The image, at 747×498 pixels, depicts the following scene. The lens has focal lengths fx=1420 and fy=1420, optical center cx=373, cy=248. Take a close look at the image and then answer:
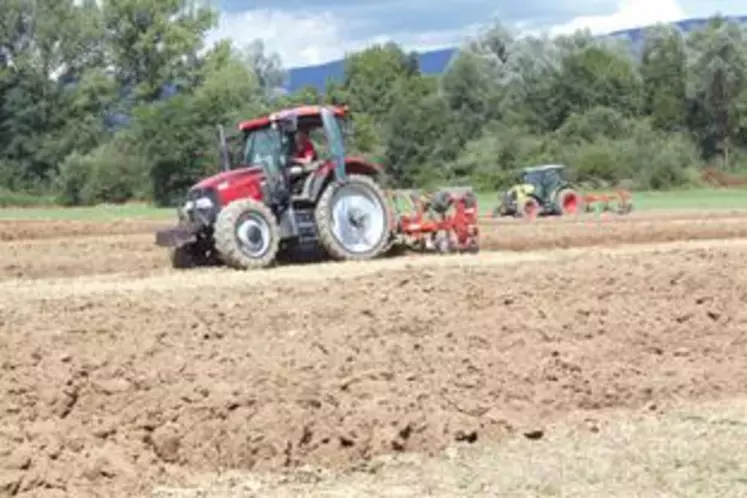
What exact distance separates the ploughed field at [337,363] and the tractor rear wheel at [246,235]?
207 centimetres

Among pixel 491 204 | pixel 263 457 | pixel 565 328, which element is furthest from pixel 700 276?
pixel 491 204

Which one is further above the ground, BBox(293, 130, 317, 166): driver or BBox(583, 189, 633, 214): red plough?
BBox(293, 130, 317, 166): driver

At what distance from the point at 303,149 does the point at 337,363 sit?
944 centimetres

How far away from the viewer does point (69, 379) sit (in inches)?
352

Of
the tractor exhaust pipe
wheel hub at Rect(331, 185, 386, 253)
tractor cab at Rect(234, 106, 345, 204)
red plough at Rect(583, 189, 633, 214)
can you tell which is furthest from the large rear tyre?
red plough at Rect(583, 189, 633, 214)

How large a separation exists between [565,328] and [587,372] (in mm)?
1170

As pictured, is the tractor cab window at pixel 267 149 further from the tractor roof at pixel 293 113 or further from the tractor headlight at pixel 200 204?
the tractor headlight at pixel 200 204

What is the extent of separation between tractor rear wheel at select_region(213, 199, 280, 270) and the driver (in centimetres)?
93

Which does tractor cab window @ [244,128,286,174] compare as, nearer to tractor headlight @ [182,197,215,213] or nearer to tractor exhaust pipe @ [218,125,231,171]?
tractor exhaust pipe @ [218,125,231,171]

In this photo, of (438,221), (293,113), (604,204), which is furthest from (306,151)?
(604,204)

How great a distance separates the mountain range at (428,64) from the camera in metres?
91.8

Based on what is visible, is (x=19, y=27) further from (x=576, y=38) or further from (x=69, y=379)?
(x=69, y=379)

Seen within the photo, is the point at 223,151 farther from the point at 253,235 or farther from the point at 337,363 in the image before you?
the point at 337,363

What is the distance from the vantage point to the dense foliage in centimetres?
6538
